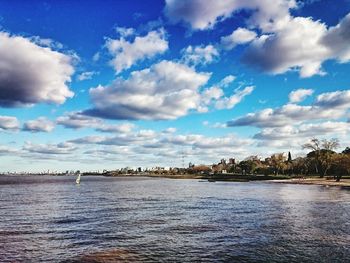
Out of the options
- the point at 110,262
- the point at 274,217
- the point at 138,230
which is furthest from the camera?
the point at 274,217

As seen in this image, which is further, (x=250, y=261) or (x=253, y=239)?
(x=253, y=239)

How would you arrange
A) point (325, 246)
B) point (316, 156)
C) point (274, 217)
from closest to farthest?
point (325, 246)
point (274, 217)
point (316, 156)

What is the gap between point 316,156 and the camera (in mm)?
190875

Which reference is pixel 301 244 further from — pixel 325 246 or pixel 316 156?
pixel 316 156

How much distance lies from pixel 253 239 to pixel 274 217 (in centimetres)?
1571

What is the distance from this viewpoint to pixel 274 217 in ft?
157

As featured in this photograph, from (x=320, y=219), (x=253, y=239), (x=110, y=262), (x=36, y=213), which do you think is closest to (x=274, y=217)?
(x=320, y=219)

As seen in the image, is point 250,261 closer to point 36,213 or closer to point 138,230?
point 138,230

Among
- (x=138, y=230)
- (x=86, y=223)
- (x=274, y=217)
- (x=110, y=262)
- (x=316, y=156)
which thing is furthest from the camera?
(x=316, y=156)

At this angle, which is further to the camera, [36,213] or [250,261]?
[36,213]

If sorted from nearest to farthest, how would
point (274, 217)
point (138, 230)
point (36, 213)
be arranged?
1. point (138, 230)
2. point (274, 217)
3. point (36, 213)

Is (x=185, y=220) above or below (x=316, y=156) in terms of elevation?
below

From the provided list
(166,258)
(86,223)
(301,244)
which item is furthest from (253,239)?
(86,223)

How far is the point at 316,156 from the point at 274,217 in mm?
154385
